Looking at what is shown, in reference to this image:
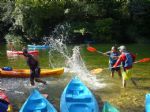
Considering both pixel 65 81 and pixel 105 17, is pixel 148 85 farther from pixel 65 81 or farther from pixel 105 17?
pixel 105 17

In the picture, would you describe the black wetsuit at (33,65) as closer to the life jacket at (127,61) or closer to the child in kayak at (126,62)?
the child in kayak at (126,62)

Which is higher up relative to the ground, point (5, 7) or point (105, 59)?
point (5, 7)

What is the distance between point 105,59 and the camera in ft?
77.9

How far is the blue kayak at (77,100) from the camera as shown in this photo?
36.9 feet

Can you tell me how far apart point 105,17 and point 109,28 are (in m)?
1.87

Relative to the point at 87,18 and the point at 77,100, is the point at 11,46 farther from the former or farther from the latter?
the point at 77,100

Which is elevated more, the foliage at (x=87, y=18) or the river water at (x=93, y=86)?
the foliage at (x=87, y=18)

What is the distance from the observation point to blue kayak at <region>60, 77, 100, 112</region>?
11.2 metres

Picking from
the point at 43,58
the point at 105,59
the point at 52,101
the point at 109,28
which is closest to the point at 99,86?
the point at 52,101

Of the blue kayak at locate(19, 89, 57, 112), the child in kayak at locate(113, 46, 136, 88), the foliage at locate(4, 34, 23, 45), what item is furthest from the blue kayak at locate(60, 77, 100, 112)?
the foliage at locate(4, 34, 23, 45)

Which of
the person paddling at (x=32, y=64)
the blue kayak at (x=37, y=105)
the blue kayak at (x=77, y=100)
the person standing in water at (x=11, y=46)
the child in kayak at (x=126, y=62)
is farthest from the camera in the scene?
the person standing in water at (x=11, y=46)

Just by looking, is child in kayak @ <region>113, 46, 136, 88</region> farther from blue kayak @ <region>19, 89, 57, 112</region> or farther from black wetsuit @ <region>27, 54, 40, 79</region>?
blue kayak @ <region>19, 89, 57, 112</region>

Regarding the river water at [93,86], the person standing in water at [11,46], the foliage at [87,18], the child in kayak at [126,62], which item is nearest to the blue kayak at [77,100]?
the river water at [93,86]

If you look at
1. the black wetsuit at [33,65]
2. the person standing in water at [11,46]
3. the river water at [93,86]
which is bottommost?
the person standing in water at [11,46]
